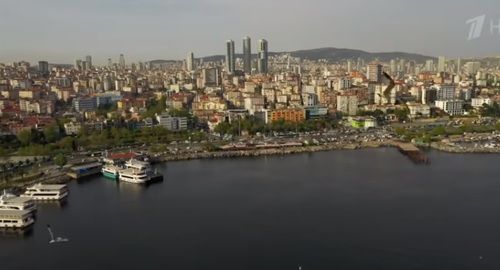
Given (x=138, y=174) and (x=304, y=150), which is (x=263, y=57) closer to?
(x=304, y=150)

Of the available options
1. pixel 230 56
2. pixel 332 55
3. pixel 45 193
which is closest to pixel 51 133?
pixel 45 193

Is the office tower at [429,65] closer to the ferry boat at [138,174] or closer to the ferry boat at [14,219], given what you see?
the ferry boat at [138,174]

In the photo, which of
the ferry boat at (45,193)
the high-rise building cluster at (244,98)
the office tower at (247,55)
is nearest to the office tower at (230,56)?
the office tower at (247,55)

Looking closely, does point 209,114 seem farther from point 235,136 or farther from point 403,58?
point 403,58

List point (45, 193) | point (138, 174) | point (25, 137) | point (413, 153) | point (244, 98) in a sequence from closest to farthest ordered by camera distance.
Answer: point (45, 193), point (138, 174), point (413, 153), point (25, 137), point (244, 98)

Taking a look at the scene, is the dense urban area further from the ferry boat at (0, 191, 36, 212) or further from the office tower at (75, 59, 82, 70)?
the office tower at (75, 59, 82, 70)

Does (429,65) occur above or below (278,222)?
above
